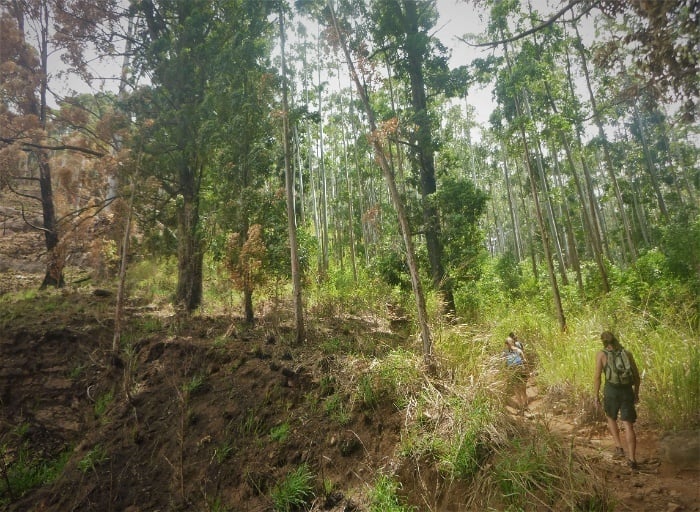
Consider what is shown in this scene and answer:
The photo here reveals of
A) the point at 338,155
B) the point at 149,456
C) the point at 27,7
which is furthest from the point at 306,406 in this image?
the point at 338,155

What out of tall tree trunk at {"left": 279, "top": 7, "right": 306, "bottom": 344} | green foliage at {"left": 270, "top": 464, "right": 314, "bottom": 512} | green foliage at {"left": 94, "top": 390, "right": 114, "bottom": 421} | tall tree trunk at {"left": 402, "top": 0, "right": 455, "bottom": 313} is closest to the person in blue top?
Answer: tall tree trunk at {"left": 402, "top": 0, "right": 455, "bottom": 313}

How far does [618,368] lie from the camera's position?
4.05 meters

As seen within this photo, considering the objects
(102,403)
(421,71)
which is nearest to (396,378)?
(102,403)

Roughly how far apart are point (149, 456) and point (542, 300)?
417 inches

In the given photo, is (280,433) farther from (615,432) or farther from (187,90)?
(187,90)

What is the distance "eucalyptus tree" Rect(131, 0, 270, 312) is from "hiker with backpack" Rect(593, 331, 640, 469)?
8.95 m

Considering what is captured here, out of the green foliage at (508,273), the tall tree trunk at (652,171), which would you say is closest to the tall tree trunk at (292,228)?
the green foliage at (508,273)

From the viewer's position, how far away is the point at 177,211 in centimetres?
1038

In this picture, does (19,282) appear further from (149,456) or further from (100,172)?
(149,456)

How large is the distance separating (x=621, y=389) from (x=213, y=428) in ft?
17.1

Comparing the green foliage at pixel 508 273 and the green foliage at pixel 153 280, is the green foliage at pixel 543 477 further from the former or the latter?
the green foliage at pixel 508 273

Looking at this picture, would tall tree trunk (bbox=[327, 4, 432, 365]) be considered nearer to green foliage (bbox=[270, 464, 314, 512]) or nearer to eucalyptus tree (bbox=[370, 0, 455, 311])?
green foliage (bbox=[270, 464, 314, 512])

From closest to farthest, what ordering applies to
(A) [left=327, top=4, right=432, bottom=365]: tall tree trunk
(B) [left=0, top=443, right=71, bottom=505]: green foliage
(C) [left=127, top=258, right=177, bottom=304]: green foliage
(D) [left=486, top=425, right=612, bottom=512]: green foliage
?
(D) [left=486, top=425, right=612, bottom=512]: green foliage < (B) [left=0, top=443, right=71, bottom=505]: green foliage < (A) [left=327, top=4, right=432, bottom=365]: tall tree trunk < (C) [left=127, top=258, right=177, bottom=304]: green foliage

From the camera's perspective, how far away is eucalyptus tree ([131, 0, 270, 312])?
9039 millimetres
